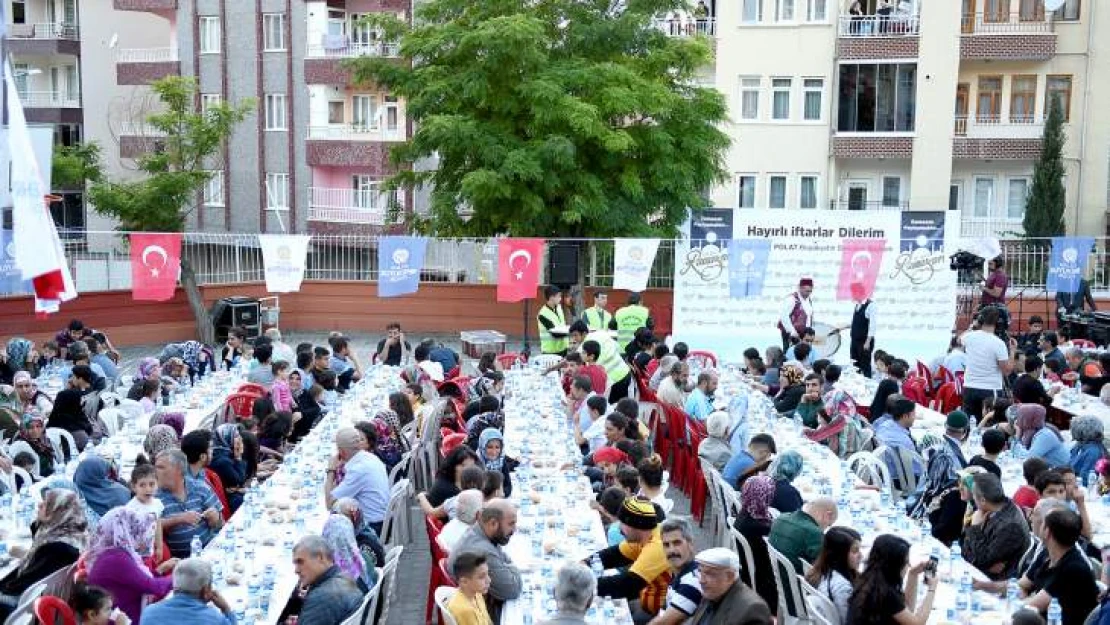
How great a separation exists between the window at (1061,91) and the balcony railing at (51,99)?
30479 millimetres

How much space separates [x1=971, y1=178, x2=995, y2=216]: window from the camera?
115ft

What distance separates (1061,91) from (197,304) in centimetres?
2298

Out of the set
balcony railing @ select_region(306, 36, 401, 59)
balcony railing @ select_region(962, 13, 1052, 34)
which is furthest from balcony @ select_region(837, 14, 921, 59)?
balcony railing @ select_region(306, 36, 401, 59)

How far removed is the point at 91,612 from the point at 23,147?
3.96 m

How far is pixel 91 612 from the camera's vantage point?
674cm

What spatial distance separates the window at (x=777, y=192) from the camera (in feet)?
113

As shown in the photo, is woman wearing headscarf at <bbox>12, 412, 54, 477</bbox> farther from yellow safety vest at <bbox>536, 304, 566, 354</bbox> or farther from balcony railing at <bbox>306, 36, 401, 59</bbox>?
balcony railing at <bbox>306, 36, 401, 59</bbox>

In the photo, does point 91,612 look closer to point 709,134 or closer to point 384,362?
point 384,362

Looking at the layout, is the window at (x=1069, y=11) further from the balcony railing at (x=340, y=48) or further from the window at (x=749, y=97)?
the balcony railing at (x=340, y=48)

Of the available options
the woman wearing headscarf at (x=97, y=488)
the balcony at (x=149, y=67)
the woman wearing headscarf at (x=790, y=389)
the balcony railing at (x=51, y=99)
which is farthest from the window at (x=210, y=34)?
the woman wearing headscarf at (x=97, y=488)

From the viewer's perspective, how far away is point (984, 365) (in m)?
14.9

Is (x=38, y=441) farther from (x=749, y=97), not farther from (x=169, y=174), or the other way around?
(x=749, y=97)

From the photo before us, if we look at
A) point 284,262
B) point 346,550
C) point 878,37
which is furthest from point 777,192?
point 346,550

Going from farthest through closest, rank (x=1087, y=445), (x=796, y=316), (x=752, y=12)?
(x=752, y=12)
(x=796, y=316)
(x=1087, y=445)
